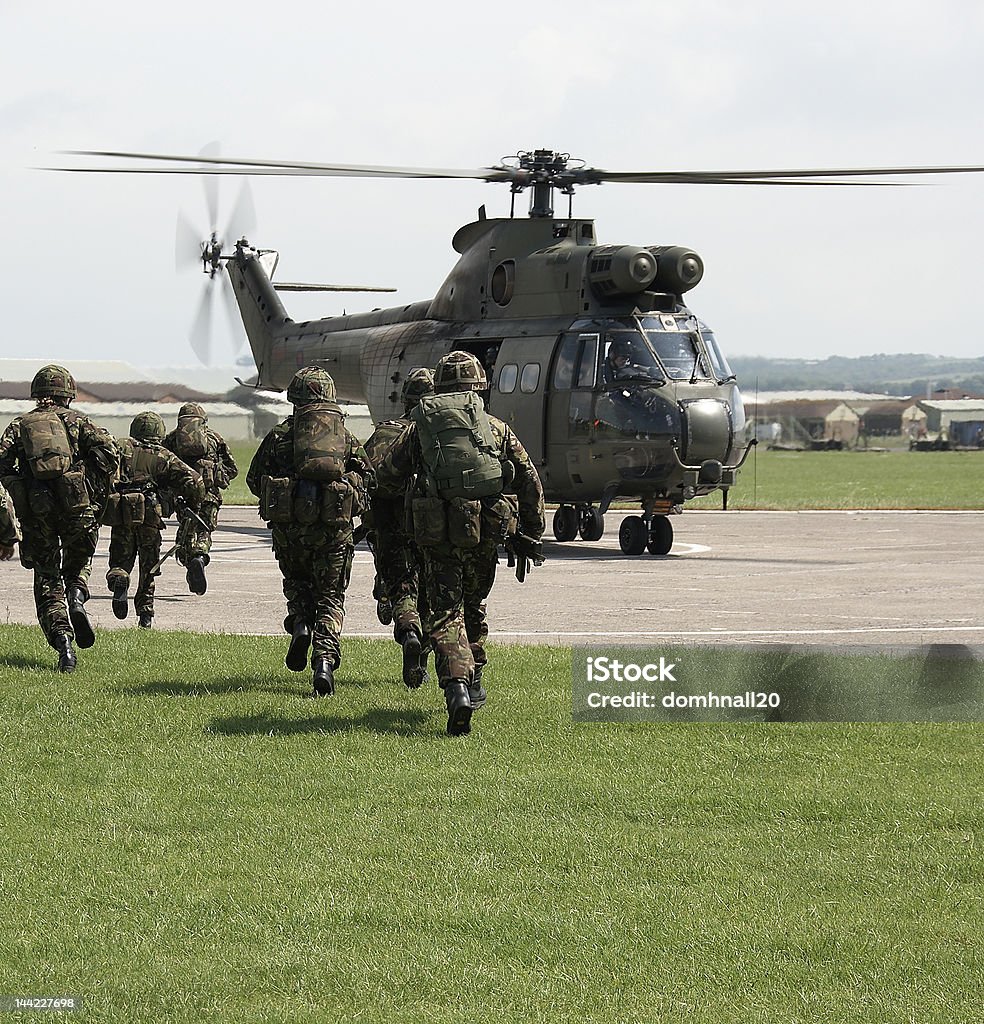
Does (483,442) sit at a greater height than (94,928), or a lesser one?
greater

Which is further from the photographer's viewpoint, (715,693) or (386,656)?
(386,656)

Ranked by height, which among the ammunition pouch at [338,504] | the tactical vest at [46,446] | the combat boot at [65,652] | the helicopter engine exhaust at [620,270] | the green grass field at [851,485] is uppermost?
the helicopter engine exhaust at [620,270]

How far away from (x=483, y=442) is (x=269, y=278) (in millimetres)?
18959

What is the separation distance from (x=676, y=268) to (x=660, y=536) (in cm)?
345

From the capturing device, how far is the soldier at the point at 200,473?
14.7 m

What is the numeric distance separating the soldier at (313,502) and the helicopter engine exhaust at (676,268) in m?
10.2

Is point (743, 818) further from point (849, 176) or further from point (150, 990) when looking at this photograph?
point (849, 176)

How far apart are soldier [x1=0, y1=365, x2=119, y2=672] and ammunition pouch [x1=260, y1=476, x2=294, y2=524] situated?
169cm

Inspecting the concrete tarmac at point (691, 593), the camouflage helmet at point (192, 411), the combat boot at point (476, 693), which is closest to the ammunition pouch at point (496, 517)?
the combat boot at point (476, 693)

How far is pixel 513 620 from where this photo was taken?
13.5 meters

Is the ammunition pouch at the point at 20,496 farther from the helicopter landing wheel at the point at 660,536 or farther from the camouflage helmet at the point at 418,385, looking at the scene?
the helicopter landing wheel at the point at 660,536

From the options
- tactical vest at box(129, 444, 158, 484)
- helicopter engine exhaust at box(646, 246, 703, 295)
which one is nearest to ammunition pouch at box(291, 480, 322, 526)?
tactical vest at box(129, 444, 158, 484)

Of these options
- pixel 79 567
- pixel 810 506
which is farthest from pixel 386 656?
pixel 810 506

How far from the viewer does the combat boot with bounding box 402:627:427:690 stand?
940 centimetres
